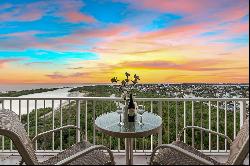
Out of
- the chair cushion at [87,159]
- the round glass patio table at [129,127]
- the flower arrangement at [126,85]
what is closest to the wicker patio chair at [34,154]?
the chair cushion at [87,159]

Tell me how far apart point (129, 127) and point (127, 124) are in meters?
0.14

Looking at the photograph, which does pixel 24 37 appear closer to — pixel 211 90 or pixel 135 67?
pixel 135 67

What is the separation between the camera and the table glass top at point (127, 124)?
2.82 metres

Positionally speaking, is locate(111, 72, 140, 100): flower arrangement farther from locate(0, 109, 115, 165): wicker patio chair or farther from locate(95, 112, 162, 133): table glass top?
locate(0, 109, 115, 165): wicker patio chair

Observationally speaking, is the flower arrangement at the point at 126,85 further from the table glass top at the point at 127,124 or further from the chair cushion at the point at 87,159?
the chair cushion at the point at 87,159

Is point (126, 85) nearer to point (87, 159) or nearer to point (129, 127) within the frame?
point (129, 127)

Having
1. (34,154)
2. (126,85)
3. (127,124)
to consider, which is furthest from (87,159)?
(126,85)

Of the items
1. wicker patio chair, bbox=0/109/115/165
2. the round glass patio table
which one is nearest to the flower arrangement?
the round glass patio table

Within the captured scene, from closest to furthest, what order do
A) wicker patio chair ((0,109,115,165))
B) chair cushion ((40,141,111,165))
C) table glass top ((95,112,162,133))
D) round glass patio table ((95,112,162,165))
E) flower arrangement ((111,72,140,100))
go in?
wicker patio chair ((0,109,115,165)), chair cushion ((40,141,111,165)), round glass patio table ((95,112,162,165)), table glass top ((95,112,162,133)), flower arrangement ((111,72,140,100))

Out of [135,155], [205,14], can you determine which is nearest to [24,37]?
[135,155]

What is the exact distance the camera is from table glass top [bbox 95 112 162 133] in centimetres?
282

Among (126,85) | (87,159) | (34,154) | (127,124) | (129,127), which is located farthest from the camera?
(126,85)

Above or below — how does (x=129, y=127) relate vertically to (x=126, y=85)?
below

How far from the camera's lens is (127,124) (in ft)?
9.96
